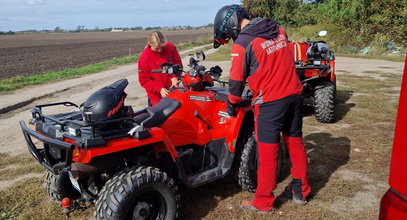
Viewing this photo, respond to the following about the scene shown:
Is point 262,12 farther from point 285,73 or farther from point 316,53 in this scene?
point 285,73

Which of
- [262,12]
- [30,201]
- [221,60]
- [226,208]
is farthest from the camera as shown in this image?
[262,12]

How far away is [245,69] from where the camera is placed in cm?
342

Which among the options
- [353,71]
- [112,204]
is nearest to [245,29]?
[112,204]

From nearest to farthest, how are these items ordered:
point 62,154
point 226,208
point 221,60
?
point 62,154 → point 226,208 → point 221,60

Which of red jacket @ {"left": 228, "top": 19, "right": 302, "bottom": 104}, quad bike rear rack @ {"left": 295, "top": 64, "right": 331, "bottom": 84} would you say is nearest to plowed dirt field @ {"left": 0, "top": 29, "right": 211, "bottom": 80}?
quad bike rear rack @ {"left": 295, "top": 64, "right": 331, "bottom": 84}

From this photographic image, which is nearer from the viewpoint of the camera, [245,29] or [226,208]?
[245,29]

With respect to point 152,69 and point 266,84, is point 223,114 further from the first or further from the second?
point 152,69

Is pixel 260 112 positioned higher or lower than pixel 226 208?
higher

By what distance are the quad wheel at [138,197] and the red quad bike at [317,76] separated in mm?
4450

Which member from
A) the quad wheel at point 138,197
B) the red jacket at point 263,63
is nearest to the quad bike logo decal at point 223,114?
the red jacket at point 263,63

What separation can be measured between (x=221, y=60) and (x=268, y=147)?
16.8 meters

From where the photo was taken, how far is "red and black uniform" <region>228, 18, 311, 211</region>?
337 cm

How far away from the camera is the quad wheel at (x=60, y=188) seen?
11.4 feet

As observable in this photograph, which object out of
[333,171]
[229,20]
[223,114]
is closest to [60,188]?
[223,114]
